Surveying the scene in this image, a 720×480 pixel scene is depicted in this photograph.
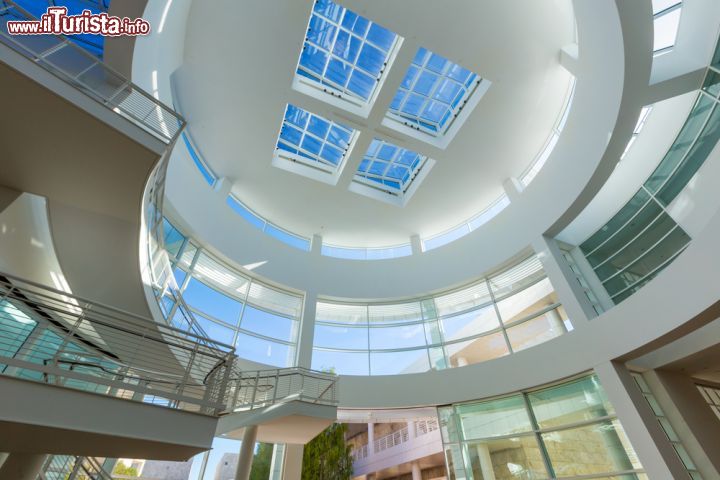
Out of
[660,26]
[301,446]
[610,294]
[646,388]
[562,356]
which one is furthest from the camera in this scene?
[301,446]

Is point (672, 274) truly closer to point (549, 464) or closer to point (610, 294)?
point (610, 294)

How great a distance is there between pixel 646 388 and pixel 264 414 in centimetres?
813

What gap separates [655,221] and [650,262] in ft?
3.36

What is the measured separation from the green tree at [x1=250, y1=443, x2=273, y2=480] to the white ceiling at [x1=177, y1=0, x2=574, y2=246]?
8.08m

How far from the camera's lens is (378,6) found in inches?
343

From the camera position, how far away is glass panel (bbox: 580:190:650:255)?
909 cm

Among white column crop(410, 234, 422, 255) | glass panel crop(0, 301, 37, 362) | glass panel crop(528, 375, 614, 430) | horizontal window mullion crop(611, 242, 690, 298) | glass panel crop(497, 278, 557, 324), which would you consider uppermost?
white column crop(410, 234, 422, 255)

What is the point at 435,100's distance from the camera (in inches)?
460

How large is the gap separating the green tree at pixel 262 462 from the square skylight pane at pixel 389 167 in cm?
943

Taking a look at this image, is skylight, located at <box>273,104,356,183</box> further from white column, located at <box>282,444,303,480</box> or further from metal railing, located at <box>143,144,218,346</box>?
white column, located at <box>282,444,303,480</box>

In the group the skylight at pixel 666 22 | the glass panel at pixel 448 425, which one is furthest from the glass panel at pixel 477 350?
the skylight at pixel 666 22

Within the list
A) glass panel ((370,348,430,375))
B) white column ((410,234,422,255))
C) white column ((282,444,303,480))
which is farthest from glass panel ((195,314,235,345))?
white column ((410,234,422,255))

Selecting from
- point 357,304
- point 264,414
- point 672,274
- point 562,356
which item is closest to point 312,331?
point 357,304

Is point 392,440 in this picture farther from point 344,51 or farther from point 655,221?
point 344,51
